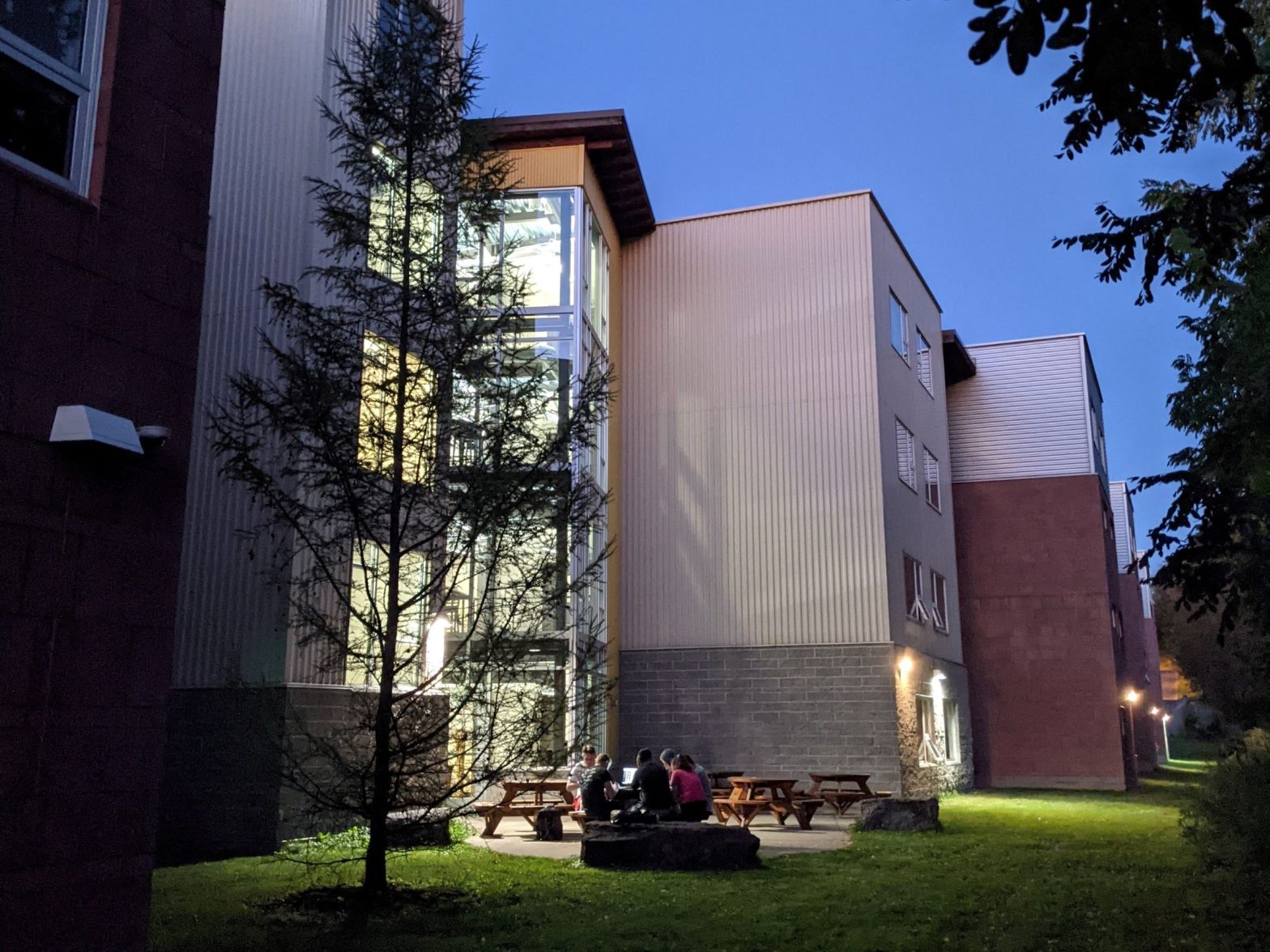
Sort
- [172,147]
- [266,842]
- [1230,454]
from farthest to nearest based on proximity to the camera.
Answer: [266,842] → [1230,454] → [172,147]

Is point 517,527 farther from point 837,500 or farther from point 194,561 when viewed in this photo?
point 837,500

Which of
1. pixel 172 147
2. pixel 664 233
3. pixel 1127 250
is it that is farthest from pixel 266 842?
pixel 664 233

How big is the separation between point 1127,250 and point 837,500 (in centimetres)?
1533

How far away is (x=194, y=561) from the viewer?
14.5 m

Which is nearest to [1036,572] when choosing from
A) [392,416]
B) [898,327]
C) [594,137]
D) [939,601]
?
[939,601]

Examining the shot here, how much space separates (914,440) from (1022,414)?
797cm

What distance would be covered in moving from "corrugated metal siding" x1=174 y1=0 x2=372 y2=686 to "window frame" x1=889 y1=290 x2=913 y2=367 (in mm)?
13501

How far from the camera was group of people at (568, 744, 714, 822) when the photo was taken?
532 inches

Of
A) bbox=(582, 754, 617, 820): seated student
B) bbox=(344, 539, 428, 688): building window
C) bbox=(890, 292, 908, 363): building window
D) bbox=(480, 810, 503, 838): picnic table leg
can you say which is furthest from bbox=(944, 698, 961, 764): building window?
bbox=(344, 539, 428, 688): building window

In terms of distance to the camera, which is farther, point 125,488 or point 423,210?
point 423,210

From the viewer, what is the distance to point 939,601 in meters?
27.9

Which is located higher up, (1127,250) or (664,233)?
(664,233)

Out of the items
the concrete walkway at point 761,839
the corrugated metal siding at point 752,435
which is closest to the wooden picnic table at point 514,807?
the concrete walkway at point 761,839

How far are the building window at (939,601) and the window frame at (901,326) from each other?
5.14 metres
